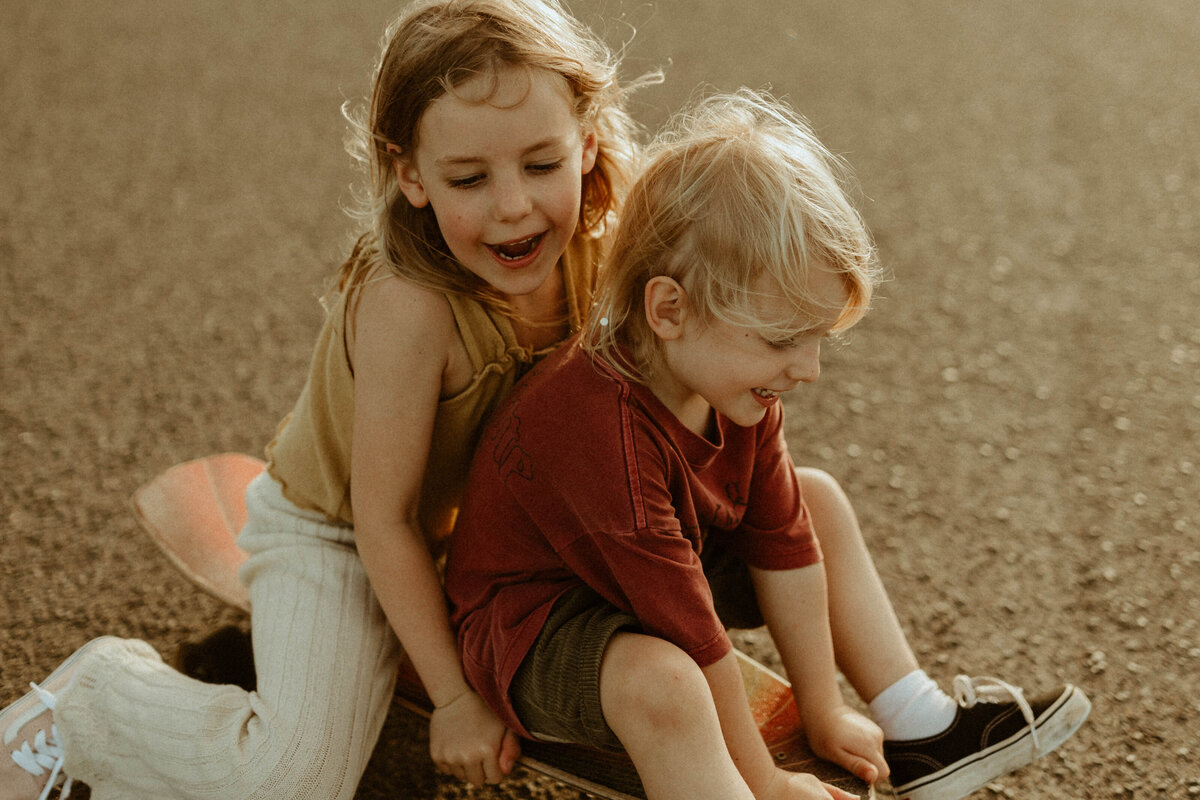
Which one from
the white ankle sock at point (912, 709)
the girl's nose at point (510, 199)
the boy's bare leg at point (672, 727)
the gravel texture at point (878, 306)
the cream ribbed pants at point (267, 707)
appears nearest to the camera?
the boy's bare leg at point (672, 727)

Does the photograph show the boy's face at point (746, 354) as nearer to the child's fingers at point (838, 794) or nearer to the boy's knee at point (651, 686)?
the boy's knee at point (651, 686)

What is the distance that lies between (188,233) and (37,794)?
2.14 metres

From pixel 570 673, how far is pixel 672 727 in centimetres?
15

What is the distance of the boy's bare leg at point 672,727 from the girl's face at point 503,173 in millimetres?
525

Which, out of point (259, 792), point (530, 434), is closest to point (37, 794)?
point (259, 792)

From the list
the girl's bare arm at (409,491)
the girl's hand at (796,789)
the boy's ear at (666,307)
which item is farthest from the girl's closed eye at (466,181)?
the girl's hand at (796,789)

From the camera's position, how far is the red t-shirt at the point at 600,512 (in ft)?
4.47

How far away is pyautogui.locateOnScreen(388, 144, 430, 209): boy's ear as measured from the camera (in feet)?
4.86

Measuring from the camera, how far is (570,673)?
1.39 m

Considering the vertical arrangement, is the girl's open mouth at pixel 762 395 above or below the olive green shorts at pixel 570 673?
above

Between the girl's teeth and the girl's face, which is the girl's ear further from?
the girl's teeth

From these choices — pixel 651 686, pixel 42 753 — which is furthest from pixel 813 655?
pixel 42 753

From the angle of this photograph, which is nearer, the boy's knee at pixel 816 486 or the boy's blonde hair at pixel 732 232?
the boy's blonde hair at pixel 732 232

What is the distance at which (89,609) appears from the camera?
2080 mm
